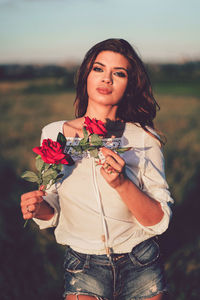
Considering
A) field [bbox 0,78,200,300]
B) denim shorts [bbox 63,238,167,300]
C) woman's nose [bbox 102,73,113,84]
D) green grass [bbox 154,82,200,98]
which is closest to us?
denim shorts [bbox 63,238,167,300]

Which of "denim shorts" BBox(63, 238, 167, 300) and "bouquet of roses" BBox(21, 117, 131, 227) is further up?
"bouquet of roses" BBox(21, 117, 131, 227)

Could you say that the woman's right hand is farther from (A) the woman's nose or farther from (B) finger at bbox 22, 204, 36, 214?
(A) the woman's nose

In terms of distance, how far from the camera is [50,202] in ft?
9.55

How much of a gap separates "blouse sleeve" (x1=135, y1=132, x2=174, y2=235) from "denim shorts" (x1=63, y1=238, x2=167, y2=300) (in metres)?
0.28

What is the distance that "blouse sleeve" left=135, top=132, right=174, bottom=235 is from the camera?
9.07ft

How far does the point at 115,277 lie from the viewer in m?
2.69

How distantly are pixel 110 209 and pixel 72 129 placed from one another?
2.51 feet

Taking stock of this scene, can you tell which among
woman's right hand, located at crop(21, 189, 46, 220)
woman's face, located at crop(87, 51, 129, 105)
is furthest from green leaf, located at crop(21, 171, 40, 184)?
woman's face, located at crop(87, 51, 129, 105)

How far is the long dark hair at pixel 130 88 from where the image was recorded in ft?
10.00

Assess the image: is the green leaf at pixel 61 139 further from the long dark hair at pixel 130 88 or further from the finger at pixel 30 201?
the long dark hair at pixel 130 88

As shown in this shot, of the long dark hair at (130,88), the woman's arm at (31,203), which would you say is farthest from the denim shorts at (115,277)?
the long dark hair at (130,88)

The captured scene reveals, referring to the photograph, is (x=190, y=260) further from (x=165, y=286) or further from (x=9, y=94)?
(x=9, y=94)

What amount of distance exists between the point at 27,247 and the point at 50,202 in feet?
7.57

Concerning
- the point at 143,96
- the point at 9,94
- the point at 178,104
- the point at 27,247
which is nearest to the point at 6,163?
the point at 27,247
